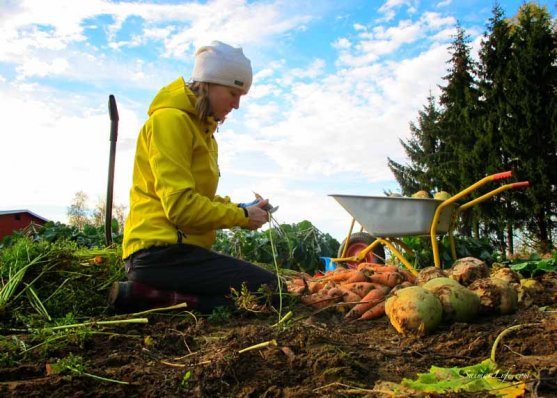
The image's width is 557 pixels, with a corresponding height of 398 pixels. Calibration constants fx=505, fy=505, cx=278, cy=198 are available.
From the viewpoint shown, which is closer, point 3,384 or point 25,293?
point 3,384

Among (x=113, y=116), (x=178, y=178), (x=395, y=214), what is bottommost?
(x=395, y=214)

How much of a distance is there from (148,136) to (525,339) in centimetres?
252

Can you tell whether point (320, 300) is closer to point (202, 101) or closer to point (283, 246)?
point (202, 101)

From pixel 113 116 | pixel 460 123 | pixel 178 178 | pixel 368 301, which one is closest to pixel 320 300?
pixel 368 301

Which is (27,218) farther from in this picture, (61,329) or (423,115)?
(423,115)

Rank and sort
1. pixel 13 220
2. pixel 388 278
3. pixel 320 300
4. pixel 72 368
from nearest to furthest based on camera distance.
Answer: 1. pixel 72 368
2. pixel 320 300
3. pixel 388 278
4. pixel 13 220

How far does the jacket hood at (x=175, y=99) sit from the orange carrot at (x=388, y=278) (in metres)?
1.92

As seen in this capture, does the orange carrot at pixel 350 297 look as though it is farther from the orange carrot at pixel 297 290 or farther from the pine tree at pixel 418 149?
the pine tree at pixel 418 149

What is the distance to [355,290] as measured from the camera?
381 cm

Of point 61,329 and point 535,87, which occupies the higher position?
point 535,87

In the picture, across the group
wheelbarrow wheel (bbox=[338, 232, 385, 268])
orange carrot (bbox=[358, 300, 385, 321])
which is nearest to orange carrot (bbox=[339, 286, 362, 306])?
orange carrot (bbox=[358, 300, 385, 321])

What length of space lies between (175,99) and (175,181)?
62cm

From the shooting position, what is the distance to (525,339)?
98.7 inches

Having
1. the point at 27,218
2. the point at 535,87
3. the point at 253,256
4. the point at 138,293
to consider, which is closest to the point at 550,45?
the point at 535,87
